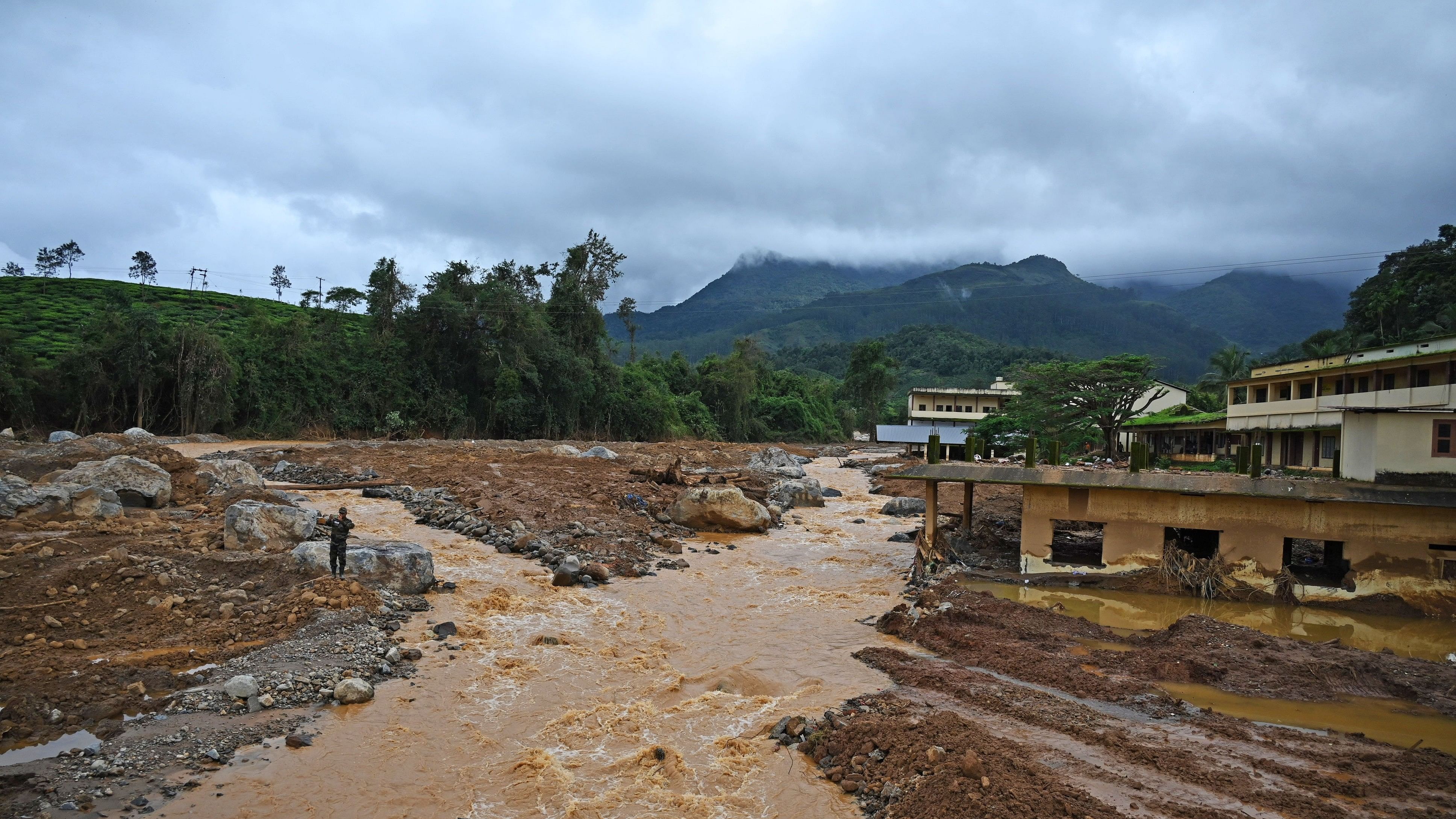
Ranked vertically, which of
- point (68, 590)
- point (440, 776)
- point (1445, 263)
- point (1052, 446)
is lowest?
point (440, 776)

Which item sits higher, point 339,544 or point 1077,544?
point 339,544

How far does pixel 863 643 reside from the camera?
11422mm

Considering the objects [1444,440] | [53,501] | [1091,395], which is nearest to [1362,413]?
[1444,440]

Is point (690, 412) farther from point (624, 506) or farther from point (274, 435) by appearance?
point (624, 506)

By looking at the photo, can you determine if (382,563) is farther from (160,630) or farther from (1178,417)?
(1178,417)

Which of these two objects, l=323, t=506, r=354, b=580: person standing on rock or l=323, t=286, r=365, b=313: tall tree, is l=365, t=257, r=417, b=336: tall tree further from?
l=323, t=506, r=354, b=580: person standing on rock

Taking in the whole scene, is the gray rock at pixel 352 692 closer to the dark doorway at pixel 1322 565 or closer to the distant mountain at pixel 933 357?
the dark doorway at pixel 1322 565

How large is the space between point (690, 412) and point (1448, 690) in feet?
205

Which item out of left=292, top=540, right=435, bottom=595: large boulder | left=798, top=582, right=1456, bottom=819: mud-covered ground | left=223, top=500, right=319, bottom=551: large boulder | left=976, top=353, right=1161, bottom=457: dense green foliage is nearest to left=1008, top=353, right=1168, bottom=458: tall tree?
left=976, top=353, right=1161, bottom=457: dense green foliage

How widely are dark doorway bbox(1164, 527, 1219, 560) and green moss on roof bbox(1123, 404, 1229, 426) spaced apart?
26.7 meters

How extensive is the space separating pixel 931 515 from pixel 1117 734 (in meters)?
9.50

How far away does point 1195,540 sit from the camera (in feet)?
55.8

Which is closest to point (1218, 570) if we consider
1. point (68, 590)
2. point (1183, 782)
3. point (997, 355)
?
point (1183, 782)

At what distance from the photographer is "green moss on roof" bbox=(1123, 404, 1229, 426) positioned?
40.2 meters
